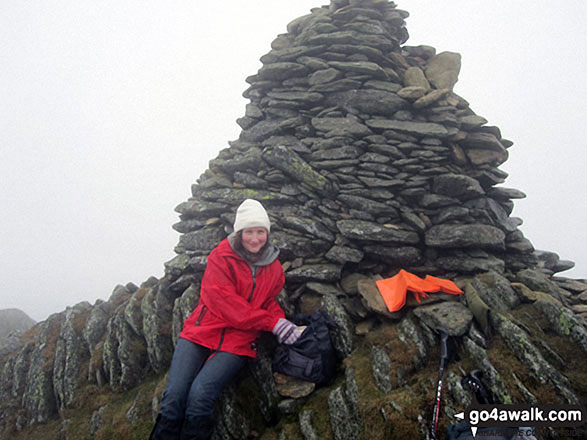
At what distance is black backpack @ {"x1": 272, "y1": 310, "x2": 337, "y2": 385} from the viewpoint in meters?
6.70

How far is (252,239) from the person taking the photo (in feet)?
22.4

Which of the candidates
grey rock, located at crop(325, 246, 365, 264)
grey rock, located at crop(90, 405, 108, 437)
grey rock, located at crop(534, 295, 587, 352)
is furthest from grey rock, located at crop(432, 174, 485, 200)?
grey rock, located at crop(90, 405, 108, 437)

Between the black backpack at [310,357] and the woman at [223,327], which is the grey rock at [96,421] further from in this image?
the black backpack at [310,357]

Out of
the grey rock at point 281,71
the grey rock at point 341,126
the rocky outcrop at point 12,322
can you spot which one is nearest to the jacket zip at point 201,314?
the grey rock at point 341,126

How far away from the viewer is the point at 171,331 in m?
8.65

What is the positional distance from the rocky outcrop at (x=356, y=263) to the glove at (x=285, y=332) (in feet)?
3.28

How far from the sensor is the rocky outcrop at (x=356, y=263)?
6.00 meters

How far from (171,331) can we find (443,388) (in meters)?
7.36

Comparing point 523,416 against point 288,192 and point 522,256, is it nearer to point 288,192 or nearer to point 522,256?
point 522,256

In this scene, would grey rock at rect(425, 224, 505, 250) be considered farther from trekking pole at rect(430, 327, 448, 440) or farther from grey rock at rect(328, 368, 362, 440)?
grey rock at rect(328, 368, 362, 440)

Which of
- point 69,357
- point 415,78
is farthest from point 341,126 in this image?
point 69,357

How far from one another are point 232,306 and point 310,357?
2295 mm

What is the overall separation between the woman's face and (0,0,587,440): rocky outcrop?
7.91ft

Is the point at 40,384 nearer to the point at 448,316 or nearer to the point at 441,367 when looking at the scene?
the point at 441,367
